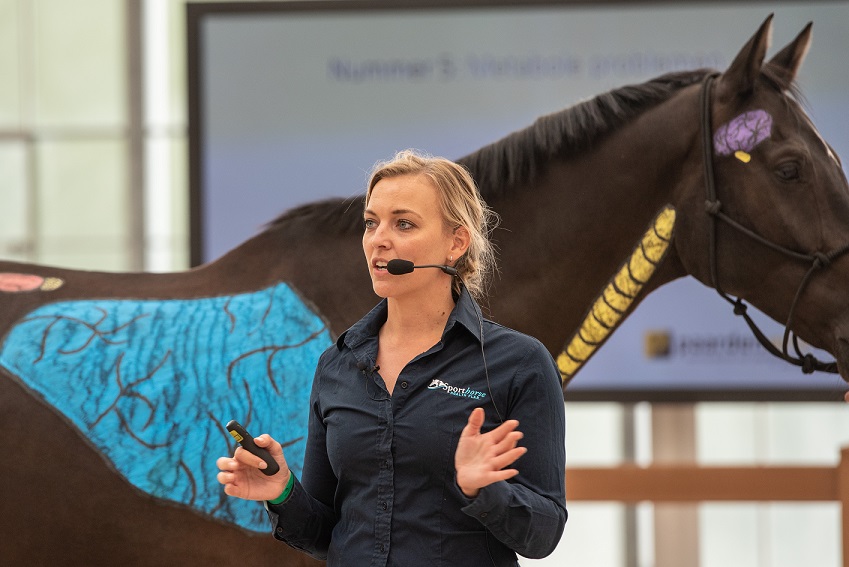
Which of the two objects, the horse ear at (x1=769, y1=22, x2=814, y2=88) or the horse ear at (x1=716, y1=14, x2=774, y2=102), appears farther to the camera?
the horse ear at (x1=769, y1=22, x2=814, y2=88)

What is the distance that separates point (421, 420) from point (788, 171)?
129 centimetres

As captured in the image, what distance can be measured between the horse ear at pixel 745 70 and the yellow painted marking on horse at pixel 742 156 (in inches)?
5.5

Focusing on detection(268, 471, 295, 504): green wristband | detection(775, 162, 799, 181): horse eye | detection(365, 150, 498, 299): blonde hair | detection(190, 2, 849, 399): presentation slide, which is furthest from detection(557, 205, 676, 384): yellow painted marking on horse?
detection(190, 2, 849, 399): presentation slide

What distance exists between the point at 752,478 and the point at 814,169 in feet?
7.06

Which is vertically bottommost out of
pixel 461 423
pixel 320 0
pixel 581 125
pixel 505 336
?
pixel 461 423

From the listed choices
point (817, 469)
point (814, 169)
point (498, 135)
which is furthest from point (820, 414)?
point (814, 169)

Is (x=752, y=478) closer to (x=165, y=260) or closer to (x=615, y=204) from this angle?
(x=615, y=204)

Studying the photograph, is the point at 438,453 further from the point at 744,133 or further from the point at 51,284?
the point at 51,284

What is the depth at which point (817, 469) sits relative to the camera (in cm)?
404

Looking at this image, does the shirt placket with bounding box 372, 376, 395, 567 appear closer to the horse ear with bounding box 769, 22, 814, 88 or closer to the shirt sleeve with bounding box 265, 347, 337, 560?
the shirt sleeve with bounding box 265, 347, 337, 560

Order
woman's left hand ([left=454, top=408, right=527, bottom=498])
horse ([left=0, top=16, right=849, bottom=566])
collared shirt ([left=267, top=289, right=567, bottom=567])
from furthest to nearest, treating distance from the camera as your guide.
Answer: horse ([left=0, top=16, right=849, bottom=566]) < collared shirt ([left=267, top=289, right=567, bottom=567]) < woman's left hand ([left=454, top=408, right=527, bottom=498])

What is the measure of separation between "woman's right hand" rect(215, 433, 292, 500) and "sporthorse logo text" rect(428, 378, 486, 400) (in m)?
0.27

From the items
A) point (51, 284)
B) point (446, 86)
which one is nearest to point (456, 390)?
point (51, 284)

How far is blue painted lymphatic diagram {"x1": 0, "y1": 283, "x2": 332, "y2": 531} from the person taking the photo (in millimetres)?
2268
